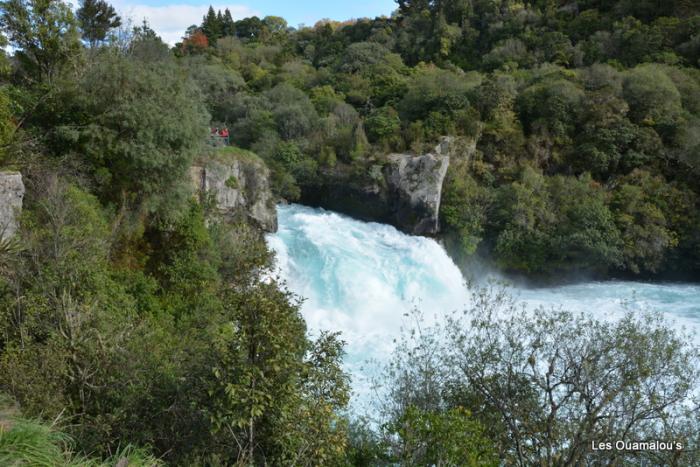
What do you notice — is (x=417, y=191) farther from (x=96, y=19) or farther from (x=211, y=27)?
(x=211, y=27)

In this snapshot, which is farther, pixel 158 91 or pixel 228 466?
pixel 158 91

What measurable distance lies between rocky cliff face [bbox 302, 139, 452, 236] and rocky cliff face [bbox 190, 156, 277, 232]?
5.23 metres

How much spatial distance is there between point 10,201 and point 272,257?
778 centimetres

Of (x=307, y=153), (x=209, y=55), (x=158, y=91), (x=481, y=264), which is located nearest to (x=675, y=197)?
(x=481, y=264)

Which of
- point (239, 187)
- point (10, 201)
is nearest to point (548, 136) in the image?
point (239, 187)

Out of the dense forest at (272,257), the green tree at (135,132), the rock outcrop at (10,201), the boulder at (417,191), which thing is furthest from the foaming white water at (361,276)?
the rock outcrop at (10,201)

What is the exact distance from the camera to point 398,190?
23141 millimetres

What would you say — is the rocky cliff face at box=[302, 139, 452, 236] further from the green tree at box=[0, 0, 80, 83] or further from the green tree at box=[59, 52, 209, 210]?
the green tree at box=[0, 0, 80, 83]

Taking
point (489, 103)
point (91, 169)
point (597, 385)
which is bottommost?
point (597, 385)

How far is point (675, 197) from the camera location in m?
22.9

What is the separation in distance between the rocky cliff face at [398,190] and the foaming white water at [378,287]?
100cm

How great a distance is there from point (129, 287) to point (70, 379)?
516 cm

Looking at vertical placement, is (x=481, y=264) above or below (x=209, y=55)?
below

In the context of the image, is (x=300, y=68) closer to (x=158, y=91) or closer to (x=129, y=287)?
(x=158, y=91)
